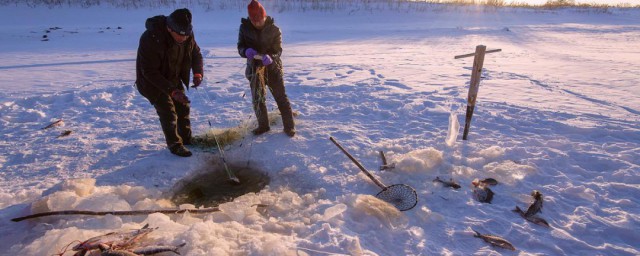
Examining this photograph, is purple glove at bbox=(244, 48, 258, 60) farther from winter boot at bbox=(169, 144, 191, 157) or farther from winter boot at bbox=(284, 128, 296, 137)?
winter boot at bbox=(169, 144, 191, 157)

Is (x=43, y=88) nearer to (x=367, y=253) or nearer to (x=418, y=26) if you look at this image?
(x=367, y=253)

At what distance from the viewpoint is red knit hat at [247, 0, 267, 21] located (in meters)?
4.18

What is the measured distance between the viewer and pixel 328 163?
14.2 ft

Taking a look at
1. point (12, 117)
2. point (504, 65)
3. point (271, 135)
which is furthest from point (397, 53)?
point (12, 117)

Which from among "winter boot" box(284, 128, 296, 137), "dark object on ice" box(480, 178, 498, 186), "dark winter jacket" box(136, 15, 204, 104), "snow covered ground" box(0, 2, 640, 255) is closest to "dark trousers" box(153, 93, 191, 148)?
"dark winter jacket" box(136, 15, 204, 104)

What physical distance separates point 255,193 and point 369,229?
4.41 ft

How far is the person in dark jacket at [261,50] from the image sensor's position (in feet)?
14.1

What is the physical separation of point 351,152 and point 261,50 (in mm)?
1677

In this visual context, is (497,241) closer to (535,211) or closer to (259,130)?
(535,211)

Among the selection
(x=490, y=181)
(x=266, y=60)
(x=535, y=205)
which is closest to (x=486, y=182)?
(x=490, y=181)

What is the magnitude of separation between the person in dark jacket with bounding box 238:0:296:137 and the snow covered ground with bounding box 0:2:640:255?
2.01 feet

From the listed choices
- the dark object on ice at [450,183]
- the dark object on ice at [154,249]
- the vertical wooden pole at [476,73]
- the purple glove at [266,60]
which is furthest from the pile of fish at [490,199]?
the dark object on ice at [154,249]

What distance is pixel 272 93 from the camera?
4.87 metres

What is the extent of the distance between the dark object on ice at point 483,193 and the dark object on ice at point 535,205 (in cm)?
34
